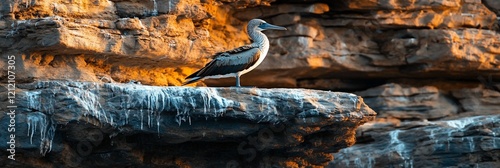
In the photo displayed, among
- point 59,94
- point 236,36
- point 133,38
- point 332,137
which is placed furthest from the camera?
point 236,36

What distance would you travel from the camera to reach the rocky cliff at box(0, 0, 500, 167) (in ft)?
55.6

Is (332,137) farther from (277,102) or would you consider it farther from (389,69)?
(389,69)

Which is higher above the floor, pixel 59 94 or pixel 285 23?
pixel 285 23

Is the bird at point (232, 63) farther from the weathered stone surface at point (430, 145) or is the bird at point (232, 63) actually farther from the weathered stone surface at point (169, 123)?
the weathered stone surface at point (430, 145)

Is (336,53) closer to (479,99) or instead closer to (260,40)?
(479,99)

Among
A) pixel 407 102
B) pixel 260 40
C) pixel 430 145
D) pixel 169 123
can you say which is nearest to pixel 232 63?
pixel 260 40

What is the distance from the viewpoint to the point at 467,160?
1852 centimetres

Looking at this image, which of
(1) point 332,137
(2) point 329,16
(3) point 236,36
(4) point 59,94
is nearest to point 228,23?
(3) point 236,36

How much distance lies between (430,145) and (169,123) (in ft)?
17.9

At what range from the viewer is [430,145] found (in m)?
18.9

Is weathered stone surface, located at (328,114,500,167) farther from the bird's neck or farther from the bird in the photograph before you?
the bird

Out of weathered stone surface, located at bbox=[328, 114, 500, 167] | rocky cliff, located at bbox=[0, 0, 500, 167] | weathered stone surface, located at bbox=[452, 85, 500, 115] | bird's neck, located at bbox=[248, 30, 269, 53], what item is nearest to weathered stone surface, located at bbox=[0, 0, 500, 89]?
rocky cliff, located at bbox=[0, 0, 500, 167]

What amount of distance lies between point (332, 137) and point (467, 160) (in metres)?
3.11

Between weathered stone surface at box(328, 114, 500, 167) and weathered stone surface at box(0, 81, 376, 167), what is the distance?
8.16ft
